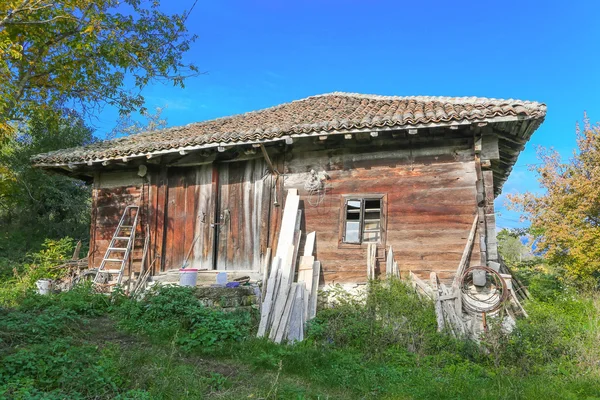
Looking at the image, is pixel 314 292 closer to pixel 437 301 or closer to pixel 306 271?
pixel 306 271

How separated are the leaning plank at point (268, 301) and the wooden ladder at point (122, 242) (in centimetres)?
370

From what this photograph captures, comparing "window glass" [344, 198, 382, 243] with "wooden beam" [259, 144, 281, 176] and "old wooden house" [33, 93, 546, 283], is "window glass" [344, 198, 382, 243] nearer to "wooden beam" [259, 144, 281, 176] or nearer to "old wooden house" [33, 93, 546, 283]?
"old wooden house" [33, 93, 546, 283]

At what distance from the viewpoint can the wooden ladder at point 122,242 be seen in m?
9.21

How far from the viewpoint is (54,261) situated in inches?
456

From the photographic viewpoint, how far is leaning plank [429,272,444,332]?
21.0ft

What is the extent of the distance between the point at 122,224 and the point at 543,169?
1537 centimetres

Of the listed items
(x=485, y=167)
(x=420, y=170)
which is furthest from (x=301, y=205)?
(x=485, y=167)

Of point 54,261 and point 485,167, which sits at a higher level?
point 485,167

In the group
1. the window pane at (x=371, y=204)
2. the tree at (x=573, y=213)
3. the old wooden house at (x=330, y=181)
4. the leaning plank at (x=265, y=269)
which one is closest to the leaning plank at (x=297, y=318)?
the leaning plank at (x=265, y=269)

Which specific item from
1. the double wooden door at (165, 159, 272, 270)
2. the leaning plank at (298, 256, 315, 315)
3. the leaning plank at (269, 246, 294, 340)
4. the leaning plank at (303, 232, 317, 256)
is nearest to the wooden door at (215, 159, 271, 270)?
the double wooden door at (165, 159, 272, 270)

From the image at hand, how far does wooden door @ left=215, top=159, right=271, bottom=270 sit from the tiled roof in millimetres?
977

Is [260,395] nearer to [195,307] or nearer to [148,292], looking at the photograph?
[195,307]

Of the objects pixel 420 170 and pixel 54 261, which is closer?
pixel 420 170

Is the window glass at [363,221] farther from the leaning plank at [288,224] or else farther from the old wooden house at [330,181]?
the leaning plank at [288,224]
